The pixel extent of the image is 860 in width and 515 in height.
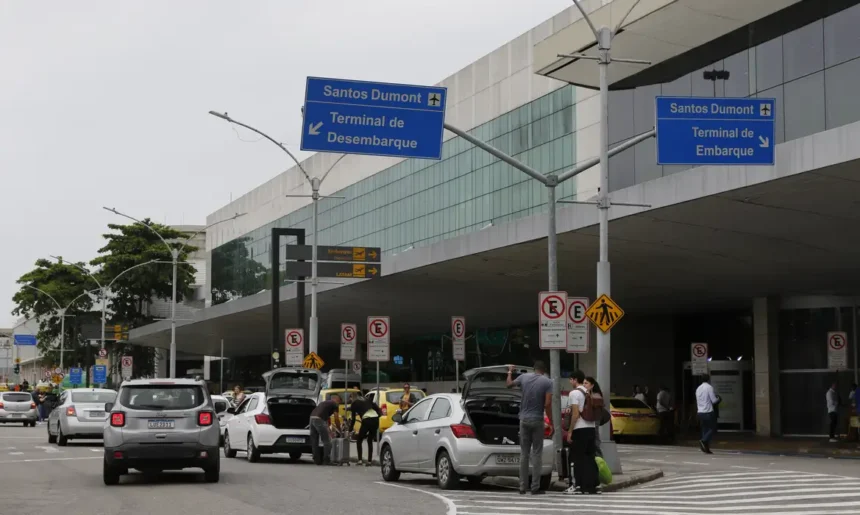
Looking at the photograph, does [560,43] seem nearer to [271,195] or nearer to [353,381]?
[353,381]

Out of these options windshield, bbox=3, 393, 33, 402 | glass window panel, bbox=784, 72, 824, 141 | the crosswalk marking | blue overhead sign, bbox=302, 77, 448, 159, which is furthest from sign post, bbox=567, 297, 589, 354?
windshield, bbox=3, 393, 33, 402

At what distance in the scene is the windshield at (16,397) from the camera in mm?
50594

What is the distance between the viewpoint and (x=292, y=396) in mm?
Result: 26516

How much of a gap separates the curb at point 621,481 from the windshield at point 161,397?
521 centimetres

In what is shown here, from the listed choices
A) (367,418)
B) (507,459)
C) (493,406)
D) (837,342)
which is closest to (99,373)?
(837,342)

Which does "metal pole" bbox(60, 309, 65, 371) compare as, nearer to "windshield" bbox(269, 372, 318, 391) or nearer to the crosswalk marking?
"windshield" bbox(269, 372, 318, 391)

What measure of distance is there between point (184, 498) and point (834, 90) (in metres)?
18.8

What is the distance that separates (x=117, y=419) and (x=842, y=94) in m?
18.1

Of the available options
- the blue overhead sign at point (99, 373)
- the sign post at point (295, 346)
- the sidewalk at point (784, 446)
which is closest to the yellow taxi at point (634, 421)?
the sidewalk at point (784, 446)

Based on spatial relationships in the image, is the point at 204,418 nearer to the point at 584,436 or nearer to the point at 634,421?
the point at 584,436

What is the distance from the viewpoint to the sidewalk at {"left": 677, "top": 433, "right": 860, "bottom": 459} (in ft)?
97.1

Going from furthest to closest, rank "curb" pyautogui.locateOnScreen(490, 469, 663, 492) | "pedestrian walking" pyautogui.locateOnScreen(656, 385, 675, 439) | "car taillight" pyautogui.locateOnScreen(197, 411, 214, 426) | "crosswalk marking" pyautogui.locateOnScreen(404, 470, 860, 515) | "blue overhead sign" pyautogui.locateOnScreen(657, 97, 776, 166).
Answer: "pedestrian walking" pyautogui.locateOnScreen(656, 385, 675, 439) → "blue overhead sign" pyautogui.locateOnScreen(657, 97, 776, 166) → "car taillight" pyautogui.locateOnScreen(197, 411, 214, 426) → "curb" pyautogui.locateOnScreen(490, 469, 663, 492) → "crosswalk marking" pyautogui.locateOnScreen(404, 470, 860, 515)

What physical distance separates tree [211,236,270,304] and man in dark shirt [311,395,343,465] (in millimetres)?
50487

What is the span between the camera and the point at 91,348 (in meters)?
93.6
